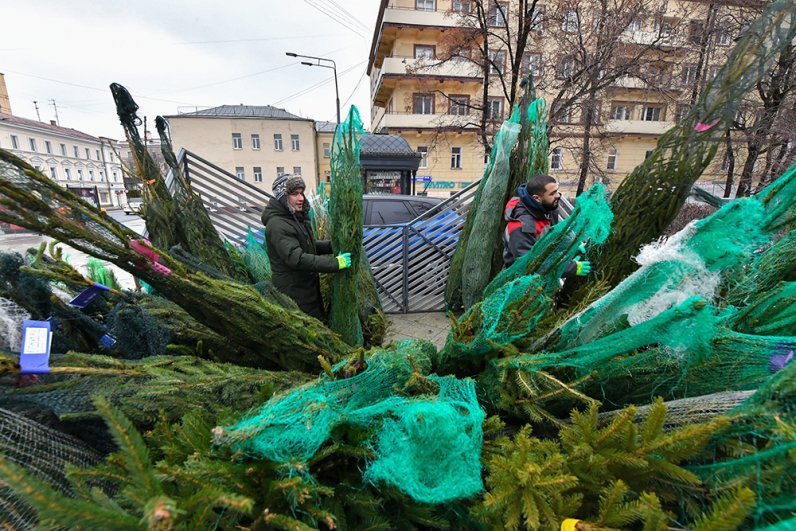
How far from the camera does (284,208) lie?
2.49 metres

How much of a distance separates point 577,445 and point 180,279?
137 centimetres

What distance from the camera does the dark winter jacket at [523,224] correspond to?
7.77 ft

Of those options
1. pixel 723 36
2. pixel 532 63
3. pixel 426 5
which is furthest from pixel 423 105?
pixel 723 36

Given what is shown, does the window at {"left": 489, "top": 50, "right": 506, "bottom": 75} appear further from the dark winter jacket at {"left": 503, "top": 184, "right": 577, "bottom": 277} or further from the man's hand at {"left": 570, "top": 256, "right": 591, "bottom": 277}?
the man's hand at {"left": 570, "top": 256, "right": 591, "bottom": 277}

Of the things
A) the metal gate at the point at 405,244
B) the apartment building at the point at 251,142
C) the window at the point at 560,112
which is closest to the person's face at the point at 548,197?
the metal gate at the point at 405,244

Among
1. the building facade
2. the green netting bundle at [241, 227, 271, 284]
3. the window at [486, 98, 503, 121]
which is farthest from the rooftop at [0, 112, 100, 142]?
the green netting bundle at [241, 227, 271, 284]

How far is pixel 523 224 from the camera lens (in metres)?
2.40

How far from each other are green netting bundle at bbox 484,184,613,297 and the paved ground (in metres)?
2.05

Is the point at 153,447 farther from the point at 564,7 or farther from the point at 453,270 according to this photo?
the point at 564,7

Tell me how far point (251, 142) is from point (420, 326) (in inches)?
1222

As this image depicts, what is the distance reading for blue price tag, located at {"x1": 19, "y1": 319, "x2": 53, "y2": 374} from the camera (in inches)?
38.4

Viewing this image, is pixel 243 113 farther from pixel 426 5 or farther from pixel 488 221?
pixel 488 221

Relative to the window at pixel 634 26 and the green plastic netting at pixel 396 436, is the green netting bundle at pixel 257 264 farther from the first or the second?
the window at pixel 634 26

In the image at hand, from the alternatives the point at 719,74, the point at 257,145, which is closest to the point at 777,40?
the point at 719,74
